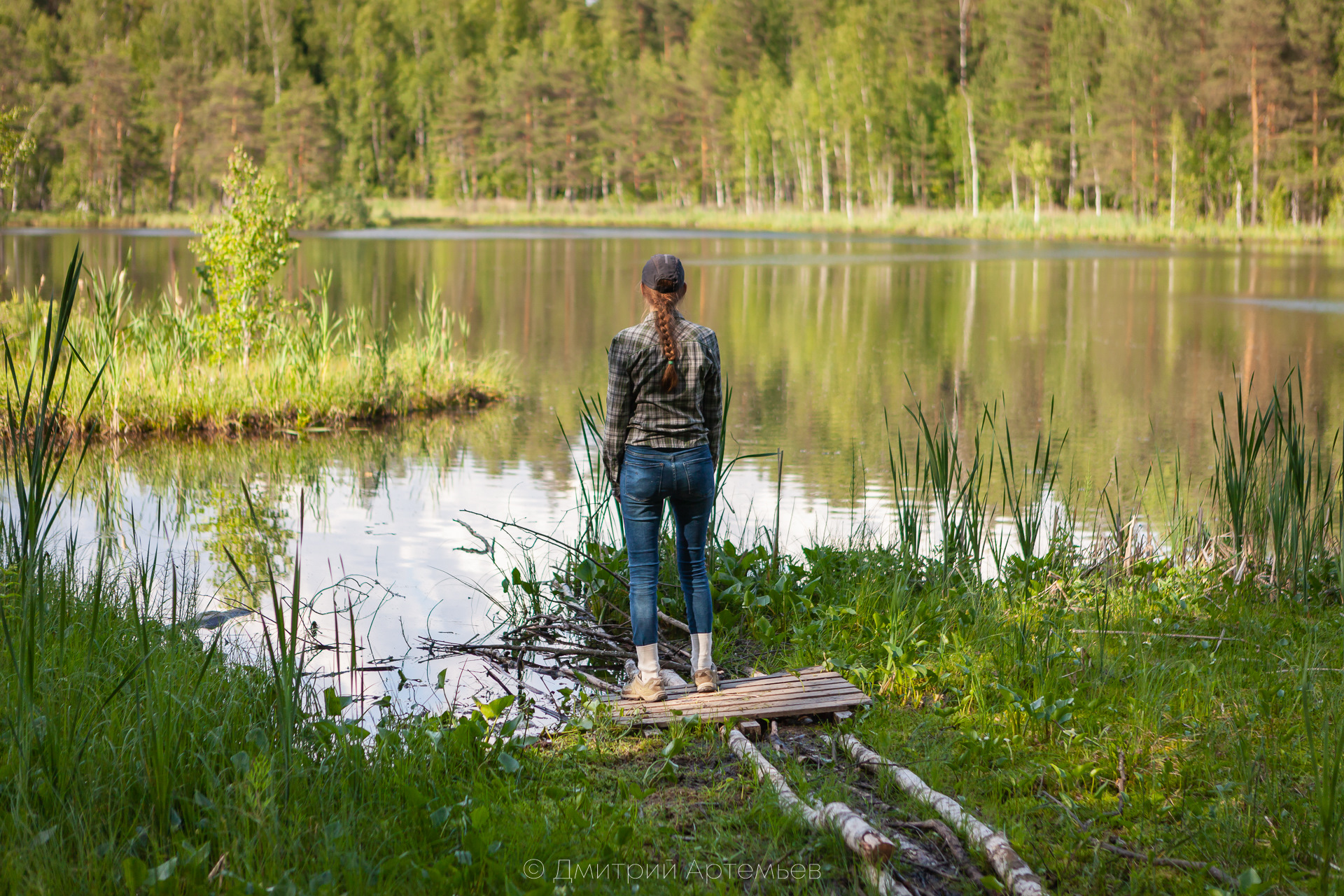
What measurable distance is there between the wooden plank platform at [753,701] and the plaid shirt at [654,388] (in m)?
1.00

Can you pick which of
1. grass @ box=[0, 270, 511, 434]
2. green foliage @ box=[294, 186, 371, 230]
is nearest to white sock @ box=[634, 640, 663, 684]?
grass @ box=[0, 270, 511, 434]

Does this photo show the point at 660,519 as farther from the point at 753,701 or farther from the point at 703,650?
the point at 753,701

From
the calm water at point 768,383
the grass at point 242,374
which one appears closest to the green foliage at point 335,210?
the calm water at point 768,383

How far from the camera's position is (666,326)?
4520mm

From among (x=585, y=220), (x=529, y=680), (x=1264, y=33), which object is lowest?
(x=529, y=680)

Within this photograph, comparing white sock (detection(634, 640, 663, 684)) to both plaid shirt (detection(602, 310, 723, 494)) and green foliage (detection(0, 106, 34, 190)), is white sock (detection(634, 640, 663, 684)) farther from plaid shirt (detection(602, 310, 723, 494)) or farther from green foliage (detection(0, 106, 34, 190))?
green foliage (detection(0, 106, 34, 190))

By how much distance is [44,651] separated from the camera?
13.5 ft

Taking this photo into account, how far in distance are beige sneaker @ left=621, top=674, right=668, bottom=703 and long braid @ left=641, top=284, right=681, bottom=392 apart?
118cm

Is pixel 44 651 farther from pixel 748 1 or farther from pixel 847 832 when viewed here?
pixel 748 1

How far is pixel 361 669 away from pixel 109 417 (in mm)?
7132

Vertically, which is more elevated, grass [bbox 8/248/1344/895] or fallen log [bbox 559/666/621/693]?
grass [bbox 8/248/1344/895]

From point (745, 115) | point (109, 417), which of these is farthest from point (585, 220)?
point (109, 417)

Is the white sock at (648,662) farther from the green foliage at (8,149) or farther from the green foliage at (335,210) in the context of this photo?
the green foliage at (335,210)

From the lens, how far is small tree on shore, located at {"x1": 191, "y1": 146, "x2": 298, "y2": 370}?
1226 cm
